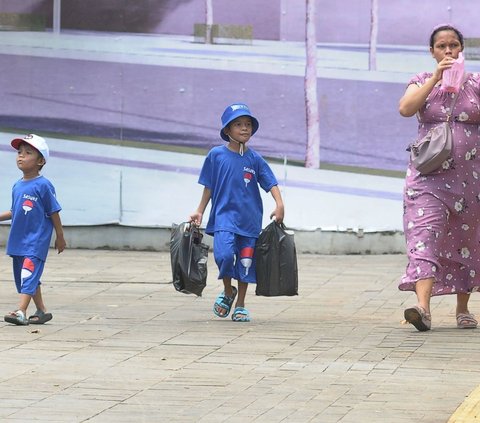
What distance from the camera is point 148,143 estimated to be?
14.3 metres

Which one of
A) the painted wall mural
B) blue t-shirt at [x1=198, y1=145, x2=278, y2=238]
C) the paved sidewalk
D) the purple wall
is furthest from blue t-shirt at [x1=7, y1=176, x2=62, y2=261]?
the purple wall

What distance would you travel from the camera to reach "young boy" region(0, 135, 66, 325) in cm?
986

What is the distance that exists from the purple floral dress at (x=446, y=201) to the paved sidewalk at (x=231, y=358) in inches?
16.3

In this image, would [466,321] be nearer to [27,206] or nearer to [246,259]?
[246,259]

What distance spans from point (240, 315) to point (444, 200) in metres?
1.61

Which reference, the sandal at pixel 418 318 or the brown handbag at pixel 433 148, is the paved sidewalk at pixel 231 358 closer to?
the sandal at pixel 418 318

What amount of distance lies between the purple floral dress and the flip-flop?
239 cm

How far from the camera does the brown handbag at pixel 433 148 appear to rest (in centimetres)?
942

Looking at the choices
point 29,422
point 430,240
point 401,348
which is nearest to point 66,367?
point 29,422

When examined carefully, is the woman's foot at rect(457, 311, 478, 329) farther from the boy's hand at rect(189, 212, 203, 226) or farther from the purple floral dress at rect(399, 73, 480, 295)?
the boy's hand at rect(189, 212, 203, 226)

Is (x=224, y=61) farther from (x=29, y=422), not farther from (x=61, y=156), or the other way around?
(x=29, y=422)

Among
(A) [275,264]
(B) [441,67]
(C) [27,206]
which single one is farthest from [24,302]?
(B) [441,67]

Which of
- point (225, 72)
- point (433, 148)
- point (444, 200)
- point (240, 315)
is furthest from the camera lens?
point (225, 72)

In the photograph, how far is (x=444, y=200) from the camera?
9.62 metres
